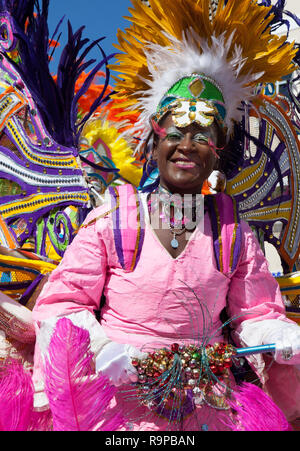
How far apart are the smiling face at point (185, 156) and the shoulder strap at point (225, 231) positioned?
0.35ft

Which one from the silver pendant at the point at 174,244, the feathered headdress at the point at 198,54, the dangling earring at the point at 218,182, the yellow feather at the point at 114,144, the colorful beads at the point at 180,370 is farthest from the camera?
the yellow feather at the point at 114,144

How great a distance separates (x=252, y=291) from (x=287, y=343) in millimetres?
269

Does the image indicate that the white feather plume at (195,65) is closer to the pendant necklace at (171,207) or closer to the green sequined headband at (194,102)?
the green sequined headband at (194,102)

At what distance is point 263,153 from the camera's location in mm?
2260

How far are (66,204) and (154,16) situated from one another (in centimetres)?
99

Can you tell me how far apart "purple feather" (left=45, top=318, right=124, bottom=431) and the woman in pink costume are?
86 millimetres

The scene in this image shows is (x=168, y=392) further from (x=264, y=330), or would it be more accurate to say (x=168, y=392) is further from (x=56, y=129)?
(x=56, y=129)

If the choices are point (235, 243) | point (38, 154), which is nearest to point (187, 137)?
point (235, 243)

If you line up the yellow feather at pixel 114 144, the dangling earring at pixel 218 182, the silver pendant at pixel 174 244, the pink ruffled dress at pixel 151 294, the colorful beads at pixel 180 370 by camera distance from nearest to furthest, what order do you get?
1. the colorful beads at pixel 180 370
2. the pink ruffled dress at pixel 151 294
3. the silver pendant at pixel 174 244
4. the dangling earring at pixel 218 182
5. the yellow feather at pixel 114 144

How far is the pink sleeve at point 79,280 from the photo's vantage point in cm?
147

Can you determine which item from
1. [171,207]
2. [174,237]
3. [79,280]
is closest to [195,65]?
[171,207]

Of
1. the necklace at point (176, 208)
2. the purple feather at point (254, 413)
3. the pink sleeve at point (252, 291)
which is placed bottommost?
the purple feather at point (254, 413)

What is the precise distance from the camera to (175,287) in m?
1.49

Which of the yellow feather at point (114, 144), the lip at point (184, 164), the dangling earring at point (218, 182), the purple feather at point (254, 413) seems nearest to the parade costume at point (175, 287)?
the purple feather at point (254, 413)
